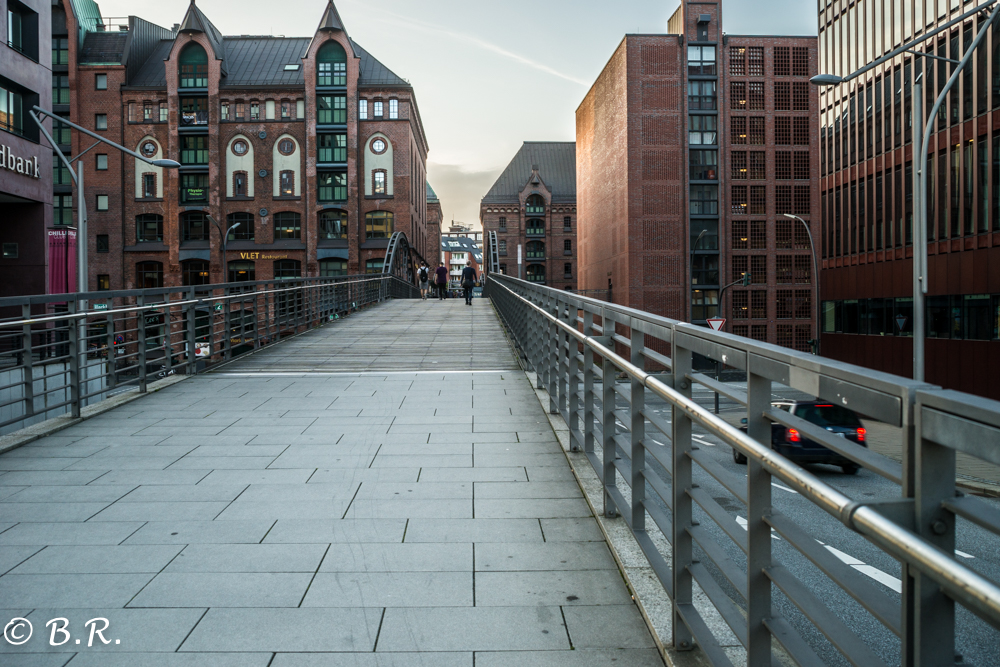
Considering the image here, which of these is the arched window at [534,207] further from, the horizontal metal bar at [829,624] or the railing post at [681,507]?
the horizontal metal bar at [829,624]

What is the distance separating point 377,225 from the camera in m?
57.6

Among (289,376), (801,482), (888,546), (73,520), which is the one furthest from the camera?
(289,376)

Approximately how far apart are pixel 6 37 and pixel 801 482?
1098 inches

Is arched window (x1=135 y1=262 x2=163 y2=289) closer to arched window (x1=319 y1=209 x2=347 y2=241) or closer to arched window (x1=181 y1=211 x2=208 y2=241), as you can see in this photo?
arched window (x1=181 y1=211 x2=208 y2=241)

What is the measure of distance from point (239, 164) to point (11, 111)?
3369 cm

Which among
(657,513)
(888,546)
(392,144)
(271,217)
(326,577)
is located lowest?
(326,577)

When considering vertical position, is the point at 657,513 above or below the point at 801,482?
below

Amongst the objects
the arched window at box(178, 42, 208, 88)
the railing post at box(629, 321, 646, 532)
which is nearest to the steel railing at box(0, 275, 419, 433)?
the railing post at box(629, 321, 646, 532)

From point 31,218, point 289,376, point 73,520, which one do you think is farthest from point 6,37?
point 73,520

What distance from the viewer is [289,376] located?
36.6ft

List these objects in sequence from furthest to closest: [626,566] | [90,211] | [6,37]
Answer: [90,211] → [6,37] → [626,566]

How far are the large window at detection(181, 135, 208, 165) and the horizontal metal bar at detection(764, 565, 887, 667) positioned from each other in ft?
199

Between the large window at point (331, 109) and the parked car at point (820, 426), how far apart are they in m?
58.2

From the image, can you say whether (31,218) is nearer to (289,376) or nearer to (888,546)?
(289,376)
